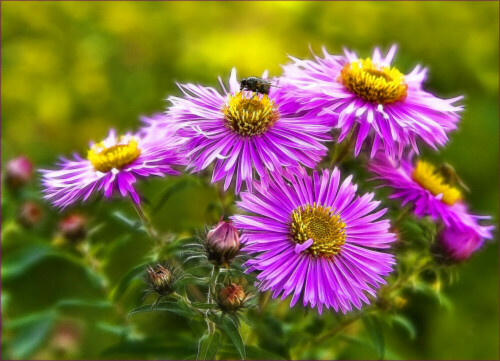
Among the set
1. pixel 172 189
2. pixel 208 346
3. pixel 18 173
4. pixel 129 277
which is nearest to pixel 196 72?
pixel 18 173

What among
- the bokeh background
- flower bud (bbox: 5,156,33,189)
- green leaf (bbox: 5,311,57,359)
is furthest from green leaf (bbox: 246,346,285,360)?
the bokeh background

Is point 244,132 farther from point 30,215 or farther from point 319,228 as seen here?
point 30,215

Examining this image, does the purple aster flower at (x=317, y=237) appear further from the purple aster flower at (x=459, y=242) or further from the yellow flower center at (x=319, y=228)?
the purple aster flower at (x=459, y=242)

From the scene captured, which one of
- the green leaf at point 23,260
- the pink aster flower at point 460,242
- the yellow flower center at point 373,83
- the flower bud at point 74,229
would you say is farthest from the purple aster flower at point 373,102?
the green leaf at point 23,260

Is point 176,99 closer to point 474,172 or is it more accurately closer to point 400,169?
point 400,169

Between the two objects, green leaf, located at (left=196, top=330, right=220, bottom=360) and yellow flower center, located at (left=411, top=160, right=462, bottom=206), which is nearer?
green leaf, located at (left=196, top=330, right=220, bottom=360)

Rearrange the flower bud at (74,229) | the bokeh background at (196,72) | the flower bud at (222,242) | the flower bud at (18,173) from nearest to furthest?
the flower bud at (222,242) < the flower bud at (74,229) < the flower bud at (18,173) < the bokeh background at (196,72)

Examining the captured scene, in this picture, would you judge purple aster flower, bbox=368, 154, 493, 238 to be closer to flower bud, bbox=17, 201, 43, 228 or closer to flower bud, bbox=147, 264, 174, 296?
flower bud, bbox=147, 264, 174, 296
